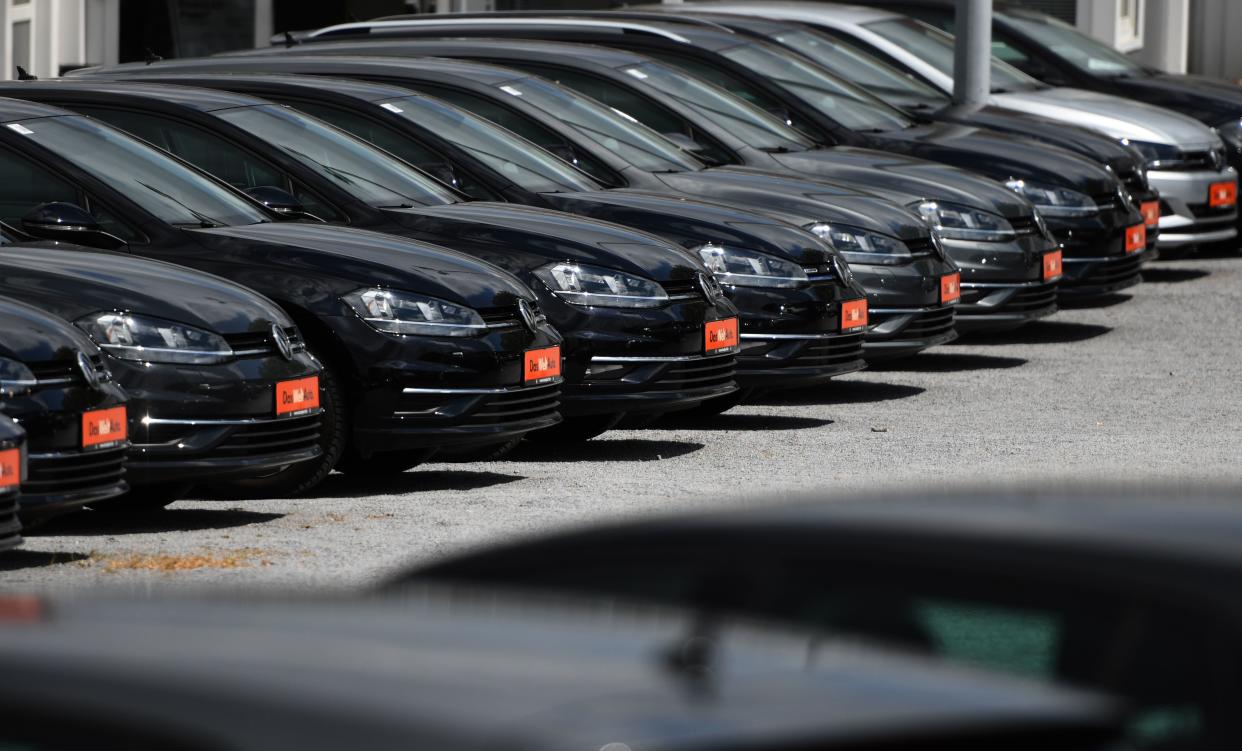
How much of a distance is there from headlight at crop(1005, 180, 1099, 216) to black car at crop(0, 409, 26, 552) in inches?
331

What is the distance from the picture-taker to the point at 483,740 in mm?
1739

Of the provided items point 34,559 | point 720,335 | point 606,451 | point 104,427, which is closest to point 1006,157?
point 720,335

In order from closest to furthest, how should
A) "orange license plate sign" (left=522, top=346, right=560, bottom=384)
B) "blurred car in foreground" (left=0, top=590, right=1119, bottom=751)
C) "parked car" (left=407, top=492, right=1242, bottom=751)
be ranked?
1. "blurred car in foreground" (left=0, top=590, right=1119, bottom=751)
2. "parked car" (left=407, top=492, right=1242, bottom=751)
3. "orange license plate sign" (left=522, top=346, right=560, bottom=384)

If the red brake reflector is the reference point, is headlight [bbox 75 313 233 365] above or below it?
below

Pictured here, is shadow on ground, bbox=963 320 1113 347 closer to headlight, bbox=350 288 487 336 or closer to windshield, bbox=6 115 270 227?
headlight, bbox=350 288 487 336

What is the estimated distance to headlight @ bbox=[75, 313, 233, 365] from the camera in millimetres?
7480

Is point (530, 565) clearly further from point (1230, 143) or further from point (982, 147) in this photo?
point (1230, 143)

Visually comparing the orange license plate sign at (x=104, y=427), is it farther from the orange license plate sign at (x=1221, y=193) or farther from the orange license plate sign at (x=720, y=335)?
the orange license plate sign at (x=1221, y=193)

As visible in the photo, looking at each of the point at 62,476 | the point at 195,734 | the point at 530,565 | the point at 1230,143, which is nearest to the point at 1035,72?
the point at 1230,143

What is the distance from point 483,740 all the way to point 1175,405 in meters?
9.63

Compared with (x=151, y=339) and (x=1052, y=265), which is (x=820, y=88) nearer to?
(x=1052, y=265)

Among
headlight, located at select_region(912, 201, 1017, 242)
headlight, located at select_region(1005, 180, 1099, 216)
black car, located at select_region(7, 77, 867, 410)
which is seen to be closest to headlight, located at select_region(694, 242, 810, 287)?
black car, located at select_region(7, 77, 867, 410)

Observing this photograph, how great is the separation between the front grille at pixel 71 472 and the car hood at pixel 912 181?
6.22 metres

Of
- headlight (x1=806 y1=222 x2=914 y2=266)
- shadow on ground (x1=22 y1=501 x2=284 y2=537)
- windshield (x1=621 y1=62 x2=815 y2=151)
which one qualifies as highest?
windshield (x1=621 y1=62 x2=815 y2=151)
